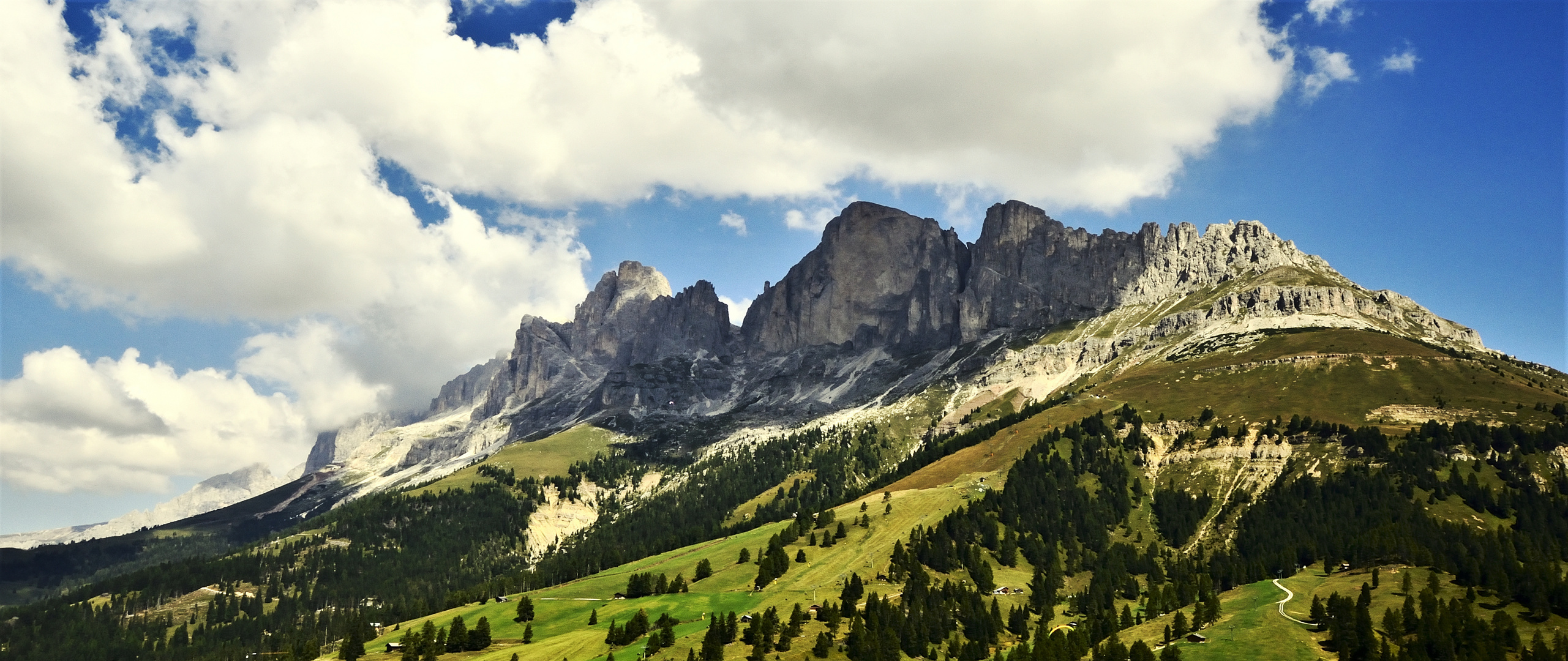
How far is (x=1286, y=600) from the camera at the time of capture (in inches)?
6166

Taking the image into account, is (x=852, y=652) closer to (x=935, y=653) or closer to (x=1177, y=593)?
(x=935, y=653)

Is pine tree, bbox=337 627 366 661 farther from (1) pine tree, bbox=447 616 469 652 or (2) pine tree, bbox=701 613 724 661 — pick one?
(2) pine tree, bbox=701 613 724 661

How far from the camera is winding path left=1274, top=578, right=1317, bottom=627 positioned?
145m

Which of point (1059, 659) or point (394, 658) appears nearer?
point (1059, 659)

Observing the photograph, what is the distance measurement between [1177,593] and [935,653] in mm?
53034

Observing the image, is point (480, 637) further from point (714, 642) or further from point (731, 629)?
point (714, 642)

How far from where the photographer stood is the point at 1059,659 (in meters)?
147

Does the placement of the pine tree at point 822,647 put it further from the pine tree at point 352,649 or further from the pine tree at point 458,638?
the pine tree at point 352,649

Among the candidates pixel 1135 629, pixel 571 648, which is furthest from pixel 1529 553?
pixel 571 648

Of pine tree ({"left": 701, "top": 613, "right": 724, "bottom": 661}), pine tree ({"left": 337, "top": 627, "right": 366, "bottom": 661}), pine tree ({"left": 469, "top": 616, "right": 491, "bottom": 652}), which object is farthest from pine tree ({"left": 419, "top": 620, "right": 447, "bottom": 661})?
pine tree ({"left": 701, "top": 613, "right": 724, "bottom": 661})

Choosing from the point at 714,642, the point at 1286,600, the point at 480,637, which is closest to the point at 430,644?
the point at 480,637

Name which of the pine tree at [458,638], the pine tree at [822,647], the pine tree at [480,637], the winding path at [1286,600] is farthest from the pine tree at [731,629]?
the winding path at [1286,600]

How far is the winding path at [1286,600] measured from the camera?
477ft

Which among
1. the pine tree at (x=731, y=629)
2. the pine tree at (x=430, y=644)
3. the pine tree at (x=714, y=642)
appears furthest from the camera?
the pine tree at (x=430, y=644)
